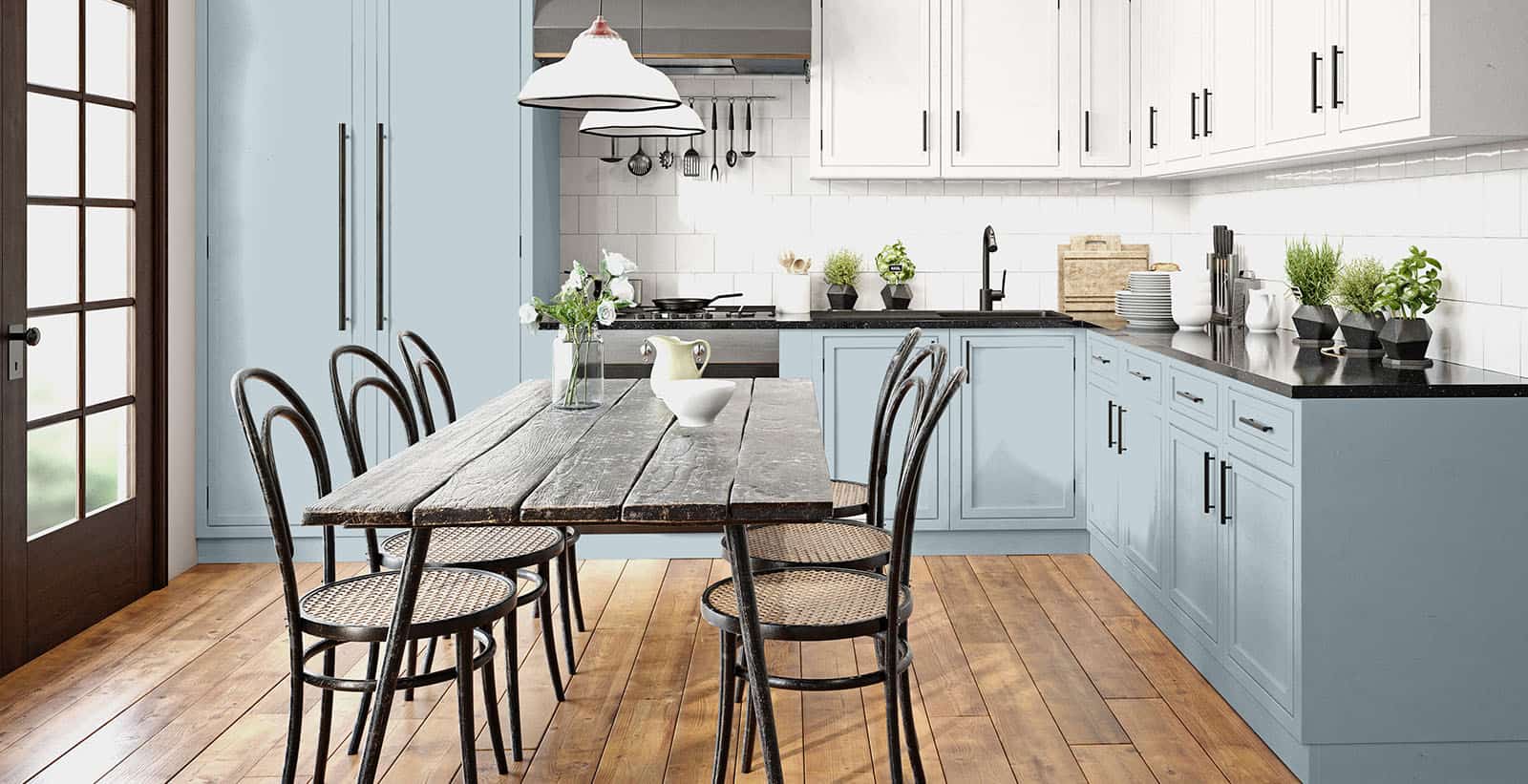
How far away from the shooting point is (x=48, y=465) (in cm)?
404

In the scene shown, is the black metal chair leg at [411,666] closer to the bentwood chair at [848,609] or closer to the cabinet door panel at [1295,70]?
the bentwood chair at [848,609]

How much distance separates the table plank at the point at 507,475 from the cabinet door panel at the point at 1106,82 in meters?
2.82

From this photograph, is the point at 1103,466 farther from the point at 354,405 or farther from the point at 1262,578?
the point at 354,405

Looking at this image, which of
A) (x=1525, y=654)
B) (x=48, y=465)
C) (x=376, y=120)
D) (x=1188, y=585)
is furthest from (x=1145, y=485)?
(x=48, y=465)

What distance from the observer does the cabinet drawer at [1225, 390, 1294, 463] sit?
117 inches

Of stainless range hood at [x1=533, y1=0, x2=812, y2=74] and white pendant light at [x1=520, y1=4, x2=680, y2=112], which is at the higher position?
stainless range hood at [x1=533, y1=0, x2=812, y2=74]

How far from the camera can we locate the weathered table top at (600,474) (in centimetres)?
226

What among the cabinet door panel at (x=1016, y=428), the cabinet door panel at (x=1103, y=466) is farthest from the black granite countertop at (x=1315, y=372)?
the cabinet door panel at (x=1016, y=428)

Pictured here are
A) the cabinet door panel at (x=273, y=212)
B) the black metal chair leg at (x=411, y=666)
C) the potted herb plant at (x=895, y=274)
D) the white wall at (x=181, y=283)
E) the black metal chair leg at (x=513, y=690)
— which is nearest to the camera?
the black metal chair leg at (x=513, y=690)

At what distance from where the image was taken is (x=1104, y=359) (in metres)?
4.78

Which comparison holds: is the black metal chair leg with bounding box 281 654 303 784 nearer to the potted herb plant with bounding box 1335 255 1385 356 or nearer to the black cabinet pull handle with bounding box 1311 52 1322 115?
the potted herb plant with bounding box 1335 255 1385 356

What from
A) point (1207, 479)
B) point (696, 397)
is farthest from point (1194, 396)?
point (696, 397)

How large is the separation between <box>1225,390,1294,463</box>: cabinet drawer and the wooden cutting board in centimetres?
237

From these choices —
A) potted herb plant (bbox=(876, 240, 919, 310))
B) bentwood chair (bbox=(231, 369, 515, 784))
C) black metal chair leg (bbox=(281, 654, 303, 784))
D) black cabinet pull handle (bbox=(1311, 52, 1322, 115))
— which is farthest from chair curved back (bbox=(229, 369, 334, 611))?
potted herb plant (bbox=(876, 240, 919, 310))
